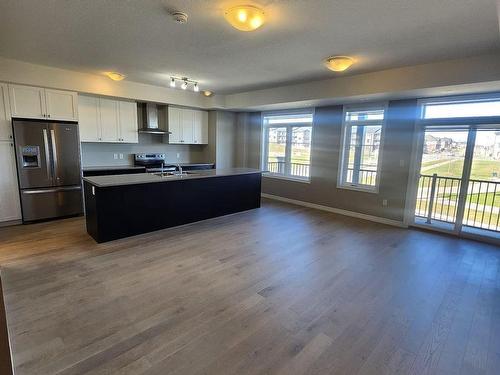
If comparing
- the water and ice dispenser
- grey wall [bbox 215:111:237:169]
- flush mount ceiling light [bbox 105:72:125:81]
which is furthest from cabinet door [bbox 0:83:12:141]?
grey wall [bbox 215:111:237:169]

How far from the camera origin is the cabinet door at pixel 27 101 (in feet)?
13.4

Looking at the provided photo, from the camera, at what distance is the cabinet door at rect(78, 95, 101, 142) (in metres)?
4.93

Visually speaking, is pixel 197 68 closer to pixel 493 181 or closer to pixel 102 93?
pixel 102 93

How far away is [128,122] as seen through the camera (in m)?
5.56

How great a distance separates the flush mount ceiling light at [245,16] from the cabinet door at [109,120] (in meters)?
3.92

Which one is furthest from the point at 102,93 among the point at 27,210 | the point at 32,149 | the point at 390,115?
the point at 390,115

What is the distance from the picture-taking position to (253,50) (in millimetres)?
3322

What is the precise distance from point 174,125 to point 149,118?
24.8 inches

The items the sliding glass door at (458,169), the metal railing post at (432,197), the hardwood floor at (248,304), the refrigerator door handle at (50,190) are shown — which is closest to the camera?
the hardwood floor at (248,304)

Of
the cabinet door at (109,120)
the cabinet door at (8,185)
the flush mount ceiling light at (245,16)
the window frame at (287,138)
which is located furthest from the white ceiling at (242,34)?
the window frame at (287,138)

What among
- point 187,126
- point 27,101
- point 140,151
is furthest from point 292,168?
point 27,101

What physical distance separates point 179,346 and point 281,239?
236 centimetres

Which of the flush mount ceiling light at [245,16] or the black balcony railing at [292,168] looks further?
the black balcony railing at [292,168]

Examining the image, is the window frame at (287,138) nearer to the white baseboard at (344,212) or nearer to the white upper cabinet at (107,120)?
the white baseboard at (344,212)
